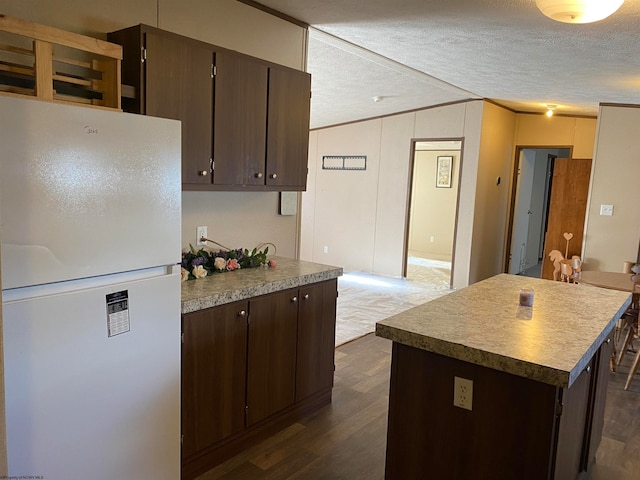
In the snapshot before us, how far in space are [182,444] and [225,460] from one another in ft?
1.17

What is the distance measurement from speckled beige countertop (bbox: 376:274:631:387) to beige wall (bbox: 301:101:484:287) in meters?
4.18

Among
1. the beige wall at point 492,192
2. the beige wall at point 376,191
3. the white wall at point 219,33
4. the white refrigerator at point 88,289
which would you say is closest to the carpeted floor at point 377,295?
the beige wall at point 376,191

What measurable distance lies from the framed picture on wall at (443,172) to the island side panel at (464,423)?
8.13 metres

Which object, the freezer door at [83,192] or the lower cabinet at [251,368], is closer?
the freezer door at [83,192]

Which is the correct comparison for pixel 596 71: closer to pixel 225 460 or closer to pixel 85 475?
pixel 225 460

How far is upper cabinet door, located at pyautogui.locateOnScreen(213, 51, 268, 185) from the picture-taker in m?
2.62

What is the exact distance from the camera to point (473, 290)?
2.60 m

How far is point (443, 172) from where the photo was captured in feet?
31.6

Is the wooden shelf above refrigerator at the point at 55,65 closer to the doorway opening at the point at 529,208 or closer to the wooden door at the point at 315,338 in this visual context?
the wooden door at the point at 315,338

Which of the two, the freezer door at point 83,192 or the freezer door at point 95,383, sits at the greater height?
the freezer door at point 83,192

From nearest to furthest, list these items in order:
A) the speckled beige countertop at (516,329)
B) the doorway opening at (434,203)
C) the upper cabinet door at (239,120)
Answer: the speckled beige countertop at (516,329) < the upper cabinet door at (239,120) < the doorway opening at (434,203)

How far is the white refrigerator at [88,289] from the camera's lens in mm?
1501

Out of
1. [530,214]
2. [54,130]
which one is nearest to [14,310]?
[54,130]

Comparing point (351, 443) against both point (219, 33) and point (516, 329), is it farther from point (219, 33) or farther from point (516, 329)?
point (219, 33)
